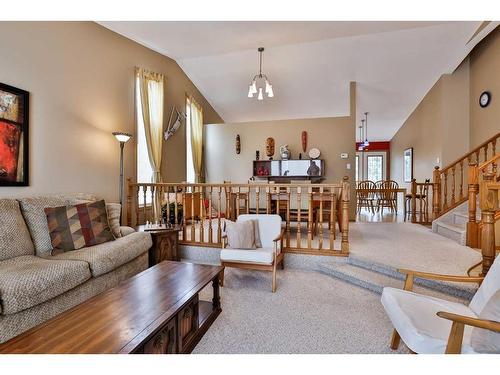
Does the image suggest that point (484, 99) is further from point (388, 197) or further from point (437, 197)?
point (388, 197)

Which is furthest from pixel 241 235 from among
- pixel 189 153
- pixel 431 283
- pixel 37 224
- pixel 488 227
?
pixel 189 153

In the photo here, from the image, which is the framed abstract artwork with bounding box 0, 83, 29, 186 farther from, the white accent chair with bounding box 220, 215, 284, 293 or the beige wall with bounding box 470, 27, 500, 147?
the beige wall with bounding box 470, 27, 500, 147

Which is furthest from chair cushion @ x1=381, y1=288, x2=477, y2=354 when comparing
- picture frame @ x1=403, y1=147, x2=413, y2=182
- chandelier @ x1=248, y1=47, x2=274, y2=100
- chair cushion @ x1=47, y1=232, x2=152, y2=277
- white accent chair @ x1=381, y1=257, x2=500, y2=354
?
picture frame @ x1=403, y1=147, x2=413, y2=182

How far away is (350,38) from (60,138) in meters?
4.92

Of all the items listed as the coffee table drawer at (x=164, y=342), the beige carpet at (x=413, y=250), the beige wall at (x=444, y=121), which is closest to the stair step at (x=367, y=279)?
the beige carpet at (x=413, y=250)

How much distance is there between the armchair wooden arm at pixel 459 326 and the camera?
1.28m

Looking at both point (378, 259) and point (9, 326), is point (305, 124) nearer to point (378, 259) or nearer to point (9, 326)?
point (378, 259)

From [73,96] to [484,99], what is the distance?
22.6 feet

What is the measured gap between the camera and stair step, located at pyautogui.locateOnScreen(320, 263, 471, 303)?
8.48ft

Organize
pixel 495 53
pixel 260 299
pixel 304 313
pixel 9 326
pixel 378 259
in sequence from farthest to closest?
A: pixel 495 53
pixel 378 259
pixel 260 299
pixel 304 313
pixel 9 326

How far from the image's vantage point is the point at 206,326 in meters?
Answer: 2.16

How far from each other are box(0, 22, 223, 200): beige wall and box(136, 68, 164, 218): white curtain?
180mm

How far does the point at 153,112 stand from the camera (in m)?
4.96
